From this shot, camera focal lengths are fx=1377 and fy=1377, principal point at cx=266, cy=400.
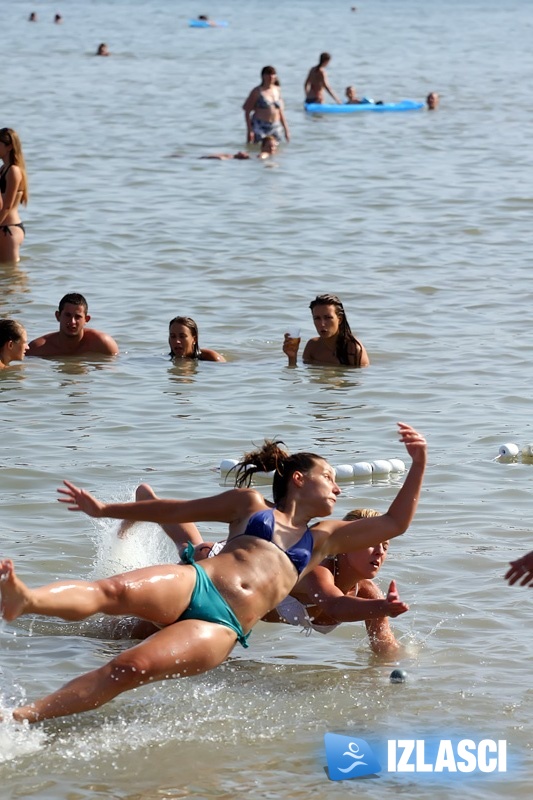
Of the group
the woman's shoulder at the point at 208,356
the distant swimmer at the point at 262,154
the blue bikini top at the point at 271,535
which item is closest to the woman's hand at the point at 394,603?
the blue bikini top at the point at 271,535

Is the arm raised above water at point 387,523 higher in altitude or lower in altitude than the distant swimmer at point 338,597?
higher

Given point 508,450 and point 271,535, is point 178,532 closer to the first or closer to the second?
point 271,535

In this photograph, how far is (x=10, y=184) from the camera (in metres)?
13.4

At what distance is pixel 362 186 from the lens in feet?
64.4

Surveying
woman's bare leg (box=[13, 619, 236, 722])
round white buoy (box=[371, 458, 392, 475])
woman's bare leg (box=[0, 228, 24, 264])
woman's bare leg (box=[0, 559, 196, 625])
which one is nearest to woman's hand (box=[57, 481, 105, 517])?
woman's bare leg (box=[0, 559, 196, 625])

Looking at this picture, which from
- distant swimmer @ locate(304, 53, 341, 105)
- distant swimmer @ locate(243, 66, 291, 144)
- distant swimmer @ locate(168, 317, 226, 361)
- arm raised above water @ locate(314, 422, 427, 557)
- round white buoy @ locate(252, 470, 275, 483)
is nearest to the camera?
arm raised above water @ locate(314, 422, 427, 557)

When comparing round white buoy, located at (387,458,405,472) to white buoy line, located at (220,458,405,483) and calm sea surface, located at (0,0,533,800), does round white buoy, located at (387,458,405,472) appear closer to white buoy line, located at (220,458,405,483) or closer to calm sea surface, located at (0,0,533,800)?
white buoy line, located at (220,458,405,483)

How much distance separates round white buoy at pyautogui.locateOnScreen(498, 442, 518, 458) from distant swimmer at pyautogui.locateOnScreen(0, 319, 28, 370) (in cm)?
395

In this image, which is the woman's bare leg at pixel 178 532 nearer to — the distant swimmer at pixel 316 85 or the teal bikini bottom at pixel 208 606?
the teal bikini bottom at pixel 208 606

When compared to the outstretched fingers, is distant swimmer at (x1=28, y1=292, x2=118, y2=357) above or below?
below

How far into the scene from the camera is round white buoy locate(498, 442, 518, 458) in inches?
333

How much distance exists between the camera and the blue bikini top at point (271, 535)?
5.61 meters

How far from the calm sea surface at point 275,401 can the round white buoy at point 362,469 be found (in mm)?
127

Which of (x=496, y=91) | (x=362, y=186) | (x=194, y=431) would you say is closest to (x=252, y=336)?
(x=194, y=431)
